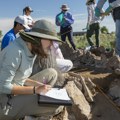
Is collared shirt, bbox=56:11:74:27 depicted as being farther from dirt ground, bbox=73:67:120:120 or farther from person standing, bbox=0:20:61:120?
person standing, bbox=0:20:61:120

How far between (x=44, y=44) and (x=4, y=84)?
1.73 ft

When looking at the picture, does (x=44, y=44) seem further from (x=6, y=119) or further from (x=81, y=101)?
(x=81, y=101)

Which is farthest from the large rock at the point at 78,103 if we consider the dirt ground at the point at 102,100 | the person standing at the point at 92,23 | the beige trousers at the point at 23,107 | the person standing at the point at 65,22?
the person standing at the point at 65,22

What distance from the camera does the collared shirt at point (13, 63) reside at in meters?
3.46

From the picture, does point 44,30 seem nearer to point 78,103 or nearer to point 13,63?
point 13,63

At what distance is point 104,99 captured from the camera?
19.9 ft

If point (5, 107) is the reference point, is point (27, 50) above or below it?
above

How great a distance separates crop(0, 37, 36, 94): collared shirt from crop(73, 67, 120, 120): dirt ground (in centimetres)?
229

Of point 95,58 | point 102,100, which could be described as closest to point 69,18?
point 95,58

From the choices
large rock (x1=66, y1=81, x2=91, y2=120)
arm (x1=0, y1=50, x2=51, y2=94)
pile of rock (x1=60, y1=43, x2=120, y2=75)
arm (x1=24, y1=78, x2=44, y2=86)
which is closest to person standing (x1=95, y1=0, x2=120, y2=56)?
pile of rock (x1=60, y1=43, x2=120, y2=75)

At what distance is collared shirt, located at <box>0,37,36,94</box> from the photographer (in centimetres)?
346

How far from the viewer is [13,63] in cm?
346

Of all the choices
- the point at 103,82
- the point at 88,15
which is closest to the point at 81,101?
the point at 103,82

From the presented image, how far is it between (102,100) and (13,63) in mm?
2857
